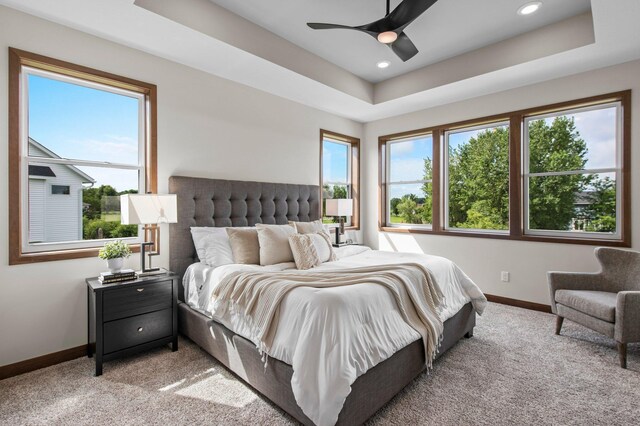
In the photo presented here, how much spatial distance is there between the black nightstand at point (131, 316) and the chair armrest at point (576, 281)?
3685mm

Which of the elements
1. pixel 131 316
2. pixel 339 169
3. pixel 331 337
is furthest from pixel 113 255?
pixel 339 169

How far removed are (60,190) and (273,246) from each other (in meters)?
1.92

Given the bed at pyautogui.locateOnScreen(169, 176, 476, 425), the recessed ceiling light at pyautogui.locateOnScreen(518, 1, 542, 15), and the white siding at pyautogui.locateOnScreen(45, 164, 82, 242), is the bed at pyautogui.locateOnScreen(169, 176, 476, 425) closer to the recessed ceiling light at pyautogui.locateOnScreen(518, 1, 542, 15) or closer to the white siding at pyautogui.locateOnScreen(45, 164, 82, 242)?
the white siding at pyautogui.locateOnScreen(45, 164, 82, 242)

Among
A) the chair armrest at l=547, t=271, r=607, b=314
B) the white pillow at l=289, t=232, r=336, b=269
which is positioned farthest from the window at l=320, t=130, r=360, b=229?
the chair armrest at l=547, t=271, r=607, b=314

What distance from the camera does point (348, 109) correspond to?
4.95m

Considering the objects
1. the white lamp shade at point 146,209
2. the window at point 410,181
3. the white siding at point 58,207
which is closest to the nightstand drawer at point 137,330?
the white lamp shade at point 146,209

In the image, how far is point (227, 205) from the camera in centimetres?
363

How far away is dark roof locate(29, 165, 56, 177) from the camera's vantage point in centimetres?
263

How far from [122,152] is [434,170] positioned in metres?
4.13

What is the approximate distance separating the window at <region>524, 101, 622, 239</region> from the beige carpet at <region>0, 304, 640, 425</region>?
1.49 m

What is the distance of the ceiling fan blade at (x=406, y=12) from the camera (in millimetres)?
2213

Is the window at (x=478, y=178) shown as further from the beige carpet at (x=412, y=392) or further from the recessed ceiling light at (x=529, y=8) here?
the beige carpet at (x=412, y=392)

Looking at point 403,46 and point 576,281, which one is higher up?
point 403,46

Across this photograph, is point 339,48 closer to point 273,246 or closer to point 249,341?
point 273,246
